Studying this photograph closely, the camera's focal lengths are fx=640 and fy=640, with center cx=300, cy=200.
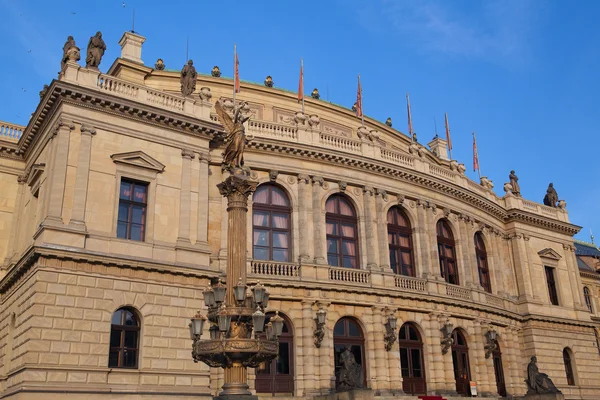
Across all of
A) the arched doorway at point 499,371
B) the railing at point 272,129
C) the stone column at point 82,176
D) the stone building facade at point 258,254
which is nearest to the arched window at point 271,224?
the stone building facade at point 258,254

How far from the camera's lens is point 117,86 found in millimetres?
26969

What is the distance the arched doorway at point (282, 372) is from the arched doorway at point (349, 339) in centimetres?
231

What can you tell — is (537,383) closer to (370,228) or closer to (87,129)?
(370,228)

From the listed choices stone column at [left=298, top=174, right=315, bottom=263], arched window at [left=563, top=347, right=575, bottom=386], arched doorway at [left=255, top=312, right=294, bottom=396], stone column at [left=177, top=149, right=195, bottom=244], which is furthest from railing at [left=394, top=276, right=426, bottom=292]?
arched window at [left=563, top=347, right=575, bottom=386]

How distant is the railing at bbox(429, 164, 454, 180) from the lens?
121 feet

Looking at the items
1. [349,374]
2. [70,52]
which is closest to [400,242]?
[349,374]

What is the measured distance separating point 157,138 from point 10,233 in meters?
8.04

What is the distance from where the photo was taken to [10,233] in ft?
93.4

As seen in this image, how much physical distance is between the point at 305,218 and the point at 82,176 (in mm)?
10746

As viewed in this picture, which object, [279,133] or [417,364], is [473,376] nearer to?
[417,364]

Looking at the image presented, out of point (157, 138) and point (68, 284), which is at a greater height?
point (157, 138)

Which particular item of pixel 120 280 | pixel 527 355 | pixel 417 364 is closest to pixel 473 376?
pixel 417 364

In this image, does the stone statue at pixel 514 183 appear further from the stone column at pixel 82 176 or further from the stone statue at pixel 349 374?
the stone column at pixel 82 176

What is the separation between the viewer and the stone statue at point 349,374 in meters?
26.7
